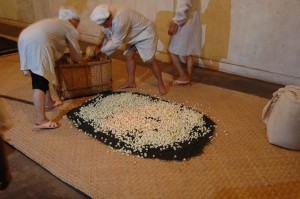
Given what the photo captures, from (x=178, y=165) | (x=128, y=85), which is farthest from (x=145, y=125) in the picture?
(x=128, y=85)

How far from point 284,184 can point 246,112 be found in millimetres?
996

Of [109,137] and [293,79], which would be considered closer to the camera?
[109,137]

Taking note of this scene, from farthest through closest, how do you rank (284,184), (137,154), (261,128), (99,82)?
1. (99,82)
2. (261,128)
3. (137,154)
4. (284,184)

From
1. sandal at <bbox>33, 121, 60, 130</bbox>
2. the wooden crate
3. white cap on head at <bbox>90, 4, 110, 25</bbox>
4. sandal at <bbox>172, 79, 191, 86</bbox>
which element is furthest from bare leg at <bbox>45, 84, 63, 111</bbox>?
sandal at <bbox>172, 79, 191, 86</bbox>

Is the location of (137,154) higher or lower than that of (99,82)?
lower

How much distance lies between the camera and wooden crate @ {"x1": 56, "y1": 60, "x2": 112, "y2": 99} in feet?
9.24

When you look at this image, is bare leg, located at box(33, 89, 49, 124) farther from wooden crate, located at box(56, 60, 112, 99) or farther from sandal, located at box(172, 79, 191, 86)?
sandal, located at box(172, 79, 191, 86)

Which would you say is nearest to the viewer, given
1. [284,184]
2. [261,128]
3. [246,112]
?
[284,184]

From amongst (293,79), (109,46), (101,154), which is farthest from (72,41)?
(293,79)

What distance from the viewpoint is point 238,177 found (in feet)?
6.15

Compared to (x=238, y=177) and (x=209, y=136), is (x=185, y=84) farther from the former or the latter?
(x=238, y=177)

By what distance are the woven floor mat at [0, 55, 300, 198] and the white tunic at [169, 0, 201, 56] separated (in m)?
1.01

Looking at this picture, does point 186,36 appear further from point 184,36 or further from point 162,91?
point 162,91

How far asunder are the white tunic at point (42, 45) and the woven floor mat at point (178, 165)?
1.77 ft
